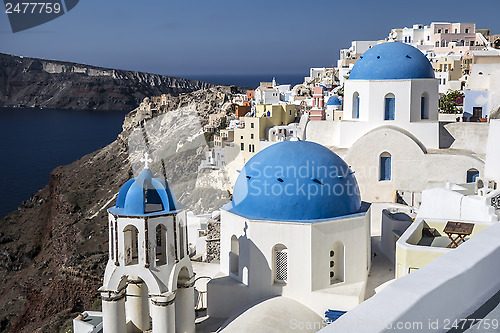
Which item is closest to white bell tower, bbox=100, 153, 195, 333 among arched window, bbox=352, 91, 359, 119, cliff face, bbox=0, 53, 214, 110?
arched window, bbox=352, 91, 359, 119

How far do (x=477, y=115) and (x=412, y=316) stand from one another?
75.0ft

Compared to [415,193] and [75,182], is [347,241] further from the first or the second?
[75,182]

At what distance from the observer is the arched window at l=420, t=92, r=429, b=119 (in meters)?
16.2

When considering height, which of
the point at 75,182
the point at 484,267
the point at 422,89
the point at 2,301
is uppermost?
the point at 422,89

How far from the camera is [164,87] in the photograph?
446ft

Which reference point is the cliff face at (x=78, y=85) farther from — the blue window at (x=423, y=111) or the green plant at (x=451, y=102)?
the blue window at (x=423, y=111)

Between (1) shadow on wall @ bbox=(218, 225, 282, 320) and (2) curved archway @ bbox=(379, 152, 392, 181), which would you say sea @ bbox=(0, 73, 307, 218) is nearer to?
(2) curved archway @ bbox=(379, 152, 392, 181)

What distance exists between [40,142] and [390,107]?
79334 mm

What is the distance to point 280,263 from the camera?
10.4 meters

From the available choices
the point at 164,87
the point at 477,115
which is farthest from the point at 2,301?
the point at 164,87

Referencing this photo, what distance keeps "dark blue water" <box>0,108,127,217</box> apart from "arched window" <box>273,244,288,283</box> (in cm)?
4836

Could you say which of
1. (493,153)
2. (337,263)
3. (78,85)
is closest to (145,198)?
(337,263)

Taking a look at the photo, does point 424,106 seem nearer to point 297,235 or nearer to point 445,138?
point 445,138

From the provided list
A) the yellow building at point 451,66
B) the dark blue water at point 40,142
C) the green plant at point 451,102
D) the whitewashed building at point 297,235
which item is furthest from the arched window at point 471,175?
→ the dark blue water at point 40,142
